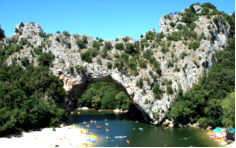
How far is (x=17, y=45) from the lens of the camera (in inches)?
1719


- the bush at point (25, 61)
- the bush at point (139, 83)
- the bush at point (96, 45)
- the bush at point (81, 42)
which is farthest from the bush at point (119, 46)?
the bush at point (25, 61)

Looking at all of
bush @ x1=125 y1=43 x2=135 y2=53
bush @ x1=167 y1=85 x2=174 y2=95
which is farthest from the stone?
bush @ x1=167 y1=85 x2=174 y2=95

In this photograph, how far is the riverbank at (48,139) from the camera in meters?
25.2

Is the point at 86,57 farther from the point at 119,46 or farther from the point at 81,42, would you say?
the point at 119,46

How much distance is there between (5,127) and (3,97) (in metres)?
6.14

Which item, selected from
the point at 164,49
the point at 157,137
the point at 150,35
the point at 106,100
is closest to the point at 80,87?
the point at 164,49

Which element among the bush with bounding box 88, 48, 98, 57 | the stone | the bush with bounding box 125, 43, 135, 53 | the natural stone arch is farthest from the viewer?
the stone

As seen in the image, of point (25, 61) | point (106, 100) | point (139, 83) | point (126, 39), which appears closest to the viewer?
point (139, 83)

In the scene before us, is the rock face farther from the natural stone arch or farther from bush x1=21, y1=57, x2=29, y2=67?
bush x1=21, y1=57, x2=29, y2=67

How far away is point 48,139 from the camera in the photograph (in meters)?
27.9

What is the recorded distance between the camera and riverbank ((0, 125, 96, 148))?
82.7ft

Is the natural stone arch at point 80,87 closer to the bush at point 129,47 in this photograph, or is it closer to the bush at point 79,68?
the bush at point 79,68

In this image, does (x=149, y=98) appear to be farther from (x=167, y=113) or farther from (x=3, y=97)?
(x=3, y=97)

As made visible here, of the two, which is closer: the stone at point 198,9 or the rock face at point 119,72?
the rock face at point 119,72
